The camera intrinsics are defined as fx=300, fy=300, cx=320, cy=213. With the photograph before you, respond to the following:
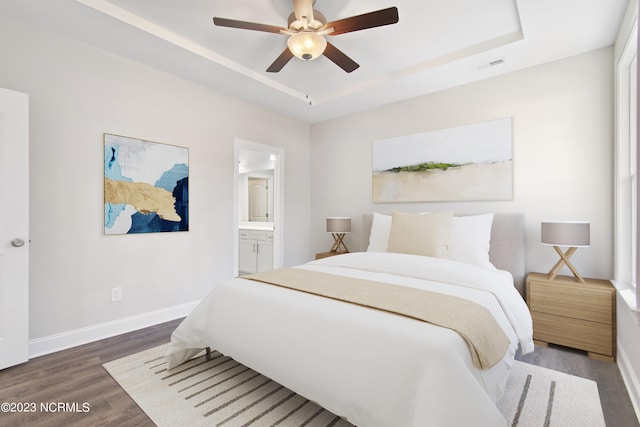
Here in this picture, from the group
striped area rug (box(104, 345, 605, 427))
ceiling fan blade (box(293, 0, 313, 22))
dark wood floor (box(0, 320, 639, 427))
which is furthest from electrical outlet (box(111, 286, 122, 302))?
ceiling fan blade (box(293, 0, 313, 22))

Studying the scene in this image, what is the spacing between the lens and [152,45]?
261cm

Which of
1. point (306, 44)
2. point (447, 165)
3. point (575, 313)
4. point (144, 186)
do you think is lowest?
point (575, 313)

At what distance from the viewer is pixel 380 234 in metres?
3.34

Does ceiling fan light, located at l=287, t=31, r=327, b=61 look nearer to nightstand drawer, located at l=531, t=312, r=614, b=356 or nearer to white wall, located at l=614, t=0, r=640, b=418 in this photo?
white wall, located at l=614, t=0, r=640, b=418

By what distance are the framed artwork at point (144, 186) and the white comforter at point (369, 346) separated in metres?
1.35

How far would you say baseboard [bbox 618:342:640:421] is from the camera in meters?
1.72

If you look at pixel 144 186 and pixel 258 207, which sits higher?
pixel 144 186

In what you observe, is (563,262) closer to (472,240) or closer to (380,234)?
(472,240)

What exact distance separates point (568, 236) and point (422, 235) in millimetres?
1114

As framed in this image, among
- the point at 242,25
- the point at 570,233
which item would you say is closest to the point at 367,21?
the point at 242,25

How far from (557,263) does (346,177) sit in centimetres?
265

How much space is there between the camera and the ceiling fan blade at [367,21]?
1.84m

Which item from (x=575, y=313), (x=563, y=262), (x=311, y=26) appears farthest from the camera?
(x=563, y=262)

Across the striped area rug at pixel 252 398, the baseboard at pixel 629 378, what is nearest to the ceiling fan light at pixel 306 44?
the striped area rug at pixel 252 398
